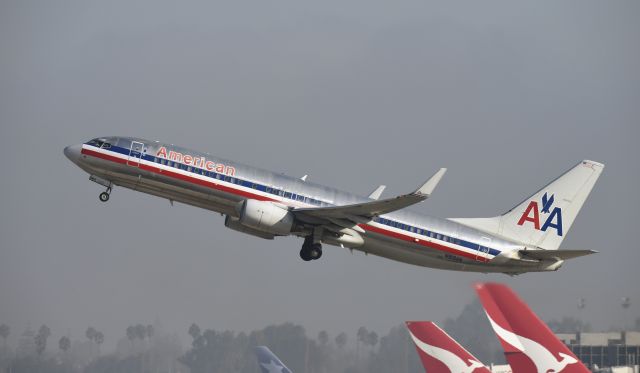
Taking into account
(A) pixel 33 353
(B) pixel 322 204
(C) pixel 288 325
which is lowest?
(A) pixel 33 353

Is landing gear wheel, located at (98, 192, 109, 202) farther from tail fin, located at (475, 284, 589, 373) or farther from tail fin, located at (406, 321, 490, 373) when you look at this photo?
tail fin, located at (475, 284, 589, 373)

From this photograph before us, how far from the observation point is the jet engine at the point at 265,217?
4253 centimetres

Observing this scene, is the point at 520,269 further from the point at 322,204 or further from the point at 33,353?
the point at 33,353

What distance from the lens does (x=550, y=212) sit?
4962 centimetres

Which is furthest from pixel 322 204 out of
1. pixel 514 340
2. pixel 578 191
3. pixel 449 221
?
pixel 514 340

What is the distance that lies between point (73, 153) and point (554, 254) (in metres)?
22.3

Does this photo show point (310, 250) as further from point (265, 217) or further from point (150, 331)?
point (150, 331)

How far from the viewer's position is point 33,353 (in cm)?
5494

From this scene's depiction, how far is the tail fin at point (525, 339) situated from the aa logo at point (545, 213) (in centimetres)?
3050

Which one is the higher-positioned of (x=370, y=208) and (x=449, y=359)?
(x=370, y=208)

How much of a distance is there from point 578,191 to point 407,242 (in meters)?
10.8

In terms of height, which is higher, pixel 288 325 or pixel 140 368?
pixel 288 325

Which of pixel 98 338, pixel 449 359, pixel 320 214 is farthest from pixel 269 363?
pixel 98 338

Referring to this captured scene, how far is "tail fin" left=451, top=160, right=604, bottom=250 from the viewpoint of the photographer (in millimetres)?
48594
